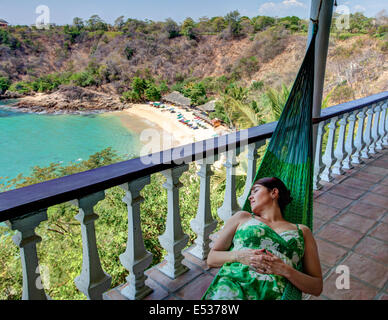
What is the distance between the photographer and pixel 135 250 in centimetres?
116

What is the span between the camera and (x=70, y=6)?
37.2 m

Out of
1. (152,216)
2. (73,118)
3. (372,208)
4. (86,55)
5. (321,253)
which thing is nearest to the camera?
(321,253)

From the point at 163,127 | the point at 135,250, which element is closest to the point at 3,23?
the point at 163,127

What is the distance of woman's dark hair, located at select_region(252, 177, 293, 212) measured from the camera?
3.45 ft

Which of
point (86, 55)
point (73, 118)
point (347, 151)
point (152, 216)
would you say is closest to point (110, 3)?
point (86, 55)

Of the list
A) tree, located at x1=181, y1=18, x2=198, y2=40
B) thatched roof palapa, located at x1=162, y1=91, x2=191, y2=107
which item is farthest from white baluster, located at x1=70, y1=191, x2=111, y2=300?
tree, located at x1=181, y1=18, x2=198, y2=40

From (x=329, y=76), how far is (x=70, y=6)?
101 feet

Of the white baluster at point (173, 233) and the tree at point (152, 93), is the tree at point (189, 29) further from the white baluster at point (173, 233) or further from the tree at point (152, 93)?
the white baluster at point (173, 233)

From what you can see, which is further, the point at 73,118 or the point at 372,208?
the point at 73,118

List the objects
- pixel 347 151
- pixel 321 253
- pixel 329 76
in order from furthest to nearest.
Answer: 1. pixel 329 76
2. pixel 347 151
3. pixel 321 253

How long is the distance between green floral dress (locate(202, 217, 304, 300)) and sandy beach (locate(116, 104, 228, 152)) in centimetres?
2319

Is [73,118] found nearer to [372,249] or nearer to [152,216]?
[152,216]

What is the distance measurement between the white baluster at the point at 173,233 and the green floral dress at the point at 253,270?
0.30 m

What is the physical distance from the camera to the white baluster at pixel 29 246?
2.58 feet
